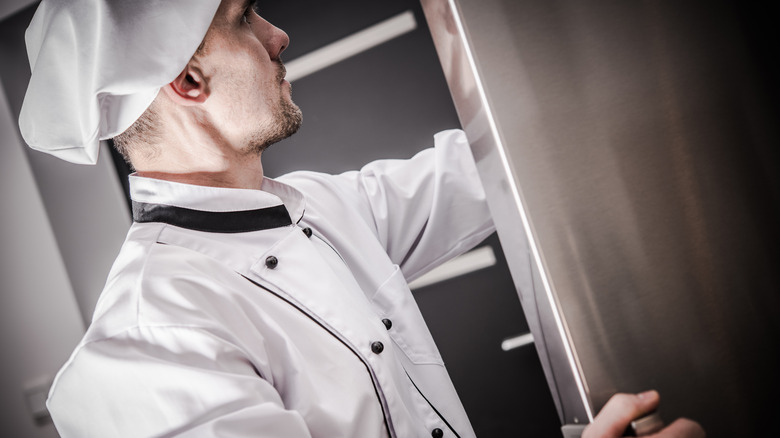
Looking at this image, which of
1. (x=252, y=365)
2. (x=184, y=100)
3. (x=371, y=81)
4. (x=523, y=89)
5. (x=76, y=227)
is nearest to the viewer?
(x=523, y=89)

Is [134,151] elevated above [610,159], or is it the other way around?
[134,151]

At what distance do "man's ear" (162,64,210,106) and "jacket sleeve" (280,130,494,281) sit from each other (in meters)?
0.26

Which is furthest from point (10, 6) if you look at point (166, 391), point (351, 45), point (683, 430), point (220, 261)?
point (683, 430)

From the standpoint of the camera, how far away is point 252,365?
545mm

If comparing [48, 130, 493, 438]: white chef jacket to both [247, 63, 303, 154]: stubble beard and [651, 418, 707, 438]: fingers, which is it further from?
[651, 418, 707, 438]: fingers

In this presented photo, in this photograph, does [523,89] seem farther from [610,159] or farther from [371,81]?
[371,81]

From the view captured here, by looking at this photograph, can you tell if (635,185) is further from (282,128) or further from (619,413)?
(282,128)

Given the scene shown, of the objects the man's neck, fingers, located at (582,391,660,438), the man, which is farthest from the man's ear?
fingers, located at (582,391,660,438)

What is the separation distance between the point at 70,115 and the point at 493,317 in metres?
0.98

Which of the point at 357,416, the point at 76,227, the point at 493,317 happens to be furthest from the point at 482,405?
the point at 76,227

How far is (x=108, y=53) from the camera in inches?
21.8

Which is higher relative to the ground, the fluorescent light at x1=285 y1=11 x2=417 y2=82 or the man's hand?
the fluorescent light at x1=285 y1=11 x2=417 y2=82

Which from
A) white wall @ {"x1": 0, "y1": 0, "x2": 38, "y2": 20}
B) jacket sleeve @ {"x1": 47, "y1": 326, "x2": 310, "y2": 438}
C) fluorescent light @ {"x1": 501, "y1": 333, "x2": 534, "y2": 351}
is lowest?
fluorescent light @ {"x1": 501, "y1": 333, "x2": 534, "y2": 351}

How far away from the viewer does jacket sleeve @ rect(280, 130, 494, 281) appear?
0.80 metres
